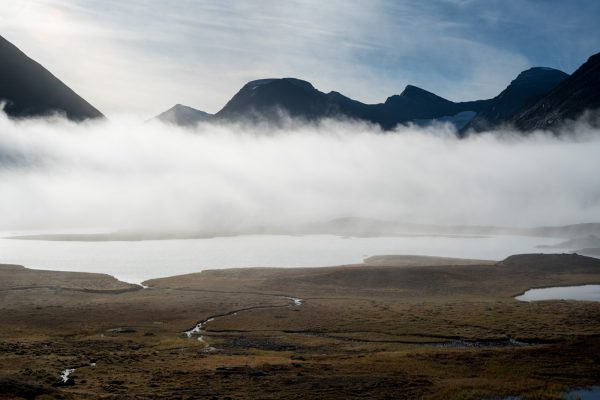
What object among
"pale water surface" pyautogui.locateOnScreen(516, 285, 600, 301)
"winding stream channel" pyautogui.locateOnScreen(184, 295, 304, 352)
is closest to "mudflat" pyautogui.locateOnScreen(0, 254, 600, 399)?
"winding stream channel" pyautogui.locateOnScreen(184, 295, 304, 352)

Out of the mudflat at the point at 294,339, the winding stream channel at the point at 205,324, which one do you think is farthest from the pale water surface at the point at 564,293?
the winding stream channel at the point at 205,324

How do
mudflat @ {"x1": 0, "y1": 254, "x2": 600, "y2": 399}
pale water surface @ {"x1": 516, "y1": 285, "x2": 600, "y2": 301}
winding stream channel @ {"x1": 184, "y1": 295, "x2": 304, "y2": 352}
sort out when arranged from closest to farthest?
mudflat @ {"x1": 0, "y1": 254, "x2": 600, "y2": 399} → winding stream channel @ {"x1": 184, "y1": 295, "x2": 304, "y2": 352} → pale water surface @ {"x1": 516, "y1": 285, "x2": 600, "y2": 301}

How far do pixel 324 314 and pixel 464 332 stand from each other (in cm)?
2778

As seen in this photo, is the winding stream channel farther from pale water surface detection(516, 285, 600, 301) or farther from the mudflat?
pale water surface detection(516, 285, 600, 301)

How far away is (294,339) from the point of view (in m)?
79.2

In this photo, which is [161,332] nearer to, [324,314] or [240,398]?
[324,314]

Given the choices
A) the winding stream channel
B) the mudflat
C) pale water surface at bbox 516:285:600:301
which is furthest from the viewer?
pale water surface at bbox 516:285:600:301

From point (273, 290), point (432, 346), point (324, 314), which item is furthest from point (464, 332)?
point (273, 290)

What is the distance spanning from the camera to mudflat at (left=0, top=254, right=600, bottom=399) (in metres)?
50.7

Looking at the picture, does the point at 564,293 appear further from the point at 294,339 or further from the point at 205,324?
the point at 205,324

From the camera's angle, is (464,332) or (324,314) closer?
(464,332)

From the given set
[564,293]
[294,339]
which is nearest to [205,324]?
[294,339]

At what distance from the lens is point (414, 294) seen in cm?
13562

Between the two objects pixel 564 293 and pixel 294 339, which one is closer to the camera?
pixel 294 339
